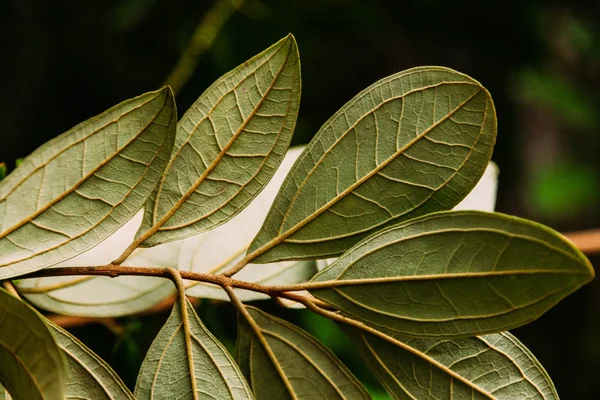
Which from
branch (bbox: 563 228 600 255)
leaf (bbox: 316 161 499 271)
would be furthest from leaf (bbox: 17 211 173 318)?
branch (bbox: 563 228 600 255)

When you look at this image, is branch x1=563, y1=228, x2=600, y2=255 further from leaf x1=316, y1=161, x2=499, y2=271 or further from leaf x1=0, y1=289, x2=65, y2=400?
leaf x1=0, y1=289, x2=65, y2=400

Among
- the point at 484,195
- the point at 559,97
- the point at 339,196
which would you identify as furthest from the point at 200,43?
the point at 559,97

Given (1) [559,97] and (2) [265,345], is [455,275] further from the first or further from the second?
(1) [559,97]

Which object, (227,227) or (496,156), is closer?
(227,227)

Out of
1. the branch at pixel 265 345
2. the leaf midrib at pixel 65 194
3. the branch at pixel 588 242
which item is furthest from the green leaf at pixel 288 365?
the branch at pixel 588 242

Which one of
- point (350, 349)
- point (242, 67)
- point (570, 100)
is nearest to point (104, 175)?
point (242, 67)

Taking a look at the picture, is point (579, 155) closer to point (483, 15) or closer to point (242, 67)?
point (483, 15)
